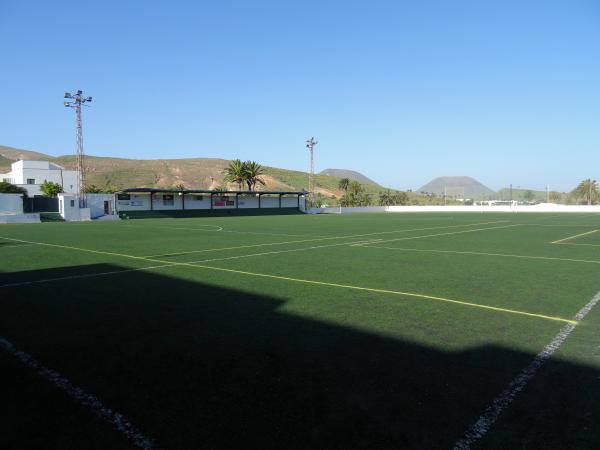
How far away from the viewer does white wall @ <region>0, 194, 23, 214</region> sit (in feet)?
138

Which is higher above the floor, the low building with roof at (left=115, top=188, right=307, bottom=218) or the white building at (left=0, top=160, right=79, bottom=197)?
the white building at (left=0, top=160, right=79, bottom=197)

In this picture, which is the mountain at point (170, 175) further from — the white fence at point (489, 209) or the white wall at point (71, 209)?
the white wall at point (71, 209)

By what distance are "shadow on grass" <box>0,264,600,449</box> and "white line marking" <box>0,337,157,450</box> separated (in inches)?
2.7

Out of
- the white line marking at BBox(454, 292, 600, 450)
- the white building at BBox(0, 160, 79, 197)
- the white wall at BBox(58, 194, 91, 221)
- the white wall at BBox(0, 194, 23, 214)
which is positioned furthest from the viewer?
the white building at BBox(0, 160, 79, 197)

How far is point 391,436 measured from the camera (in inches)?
124

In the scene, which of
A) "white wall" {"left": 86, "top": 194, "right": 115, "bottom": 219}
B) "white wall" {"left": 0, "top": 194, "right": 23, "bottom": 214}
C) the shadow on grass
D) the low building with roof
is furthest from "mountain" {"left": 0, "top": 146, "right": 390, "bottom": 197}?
the shadow on grass

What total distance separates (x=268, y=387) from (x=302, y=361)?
718 mm

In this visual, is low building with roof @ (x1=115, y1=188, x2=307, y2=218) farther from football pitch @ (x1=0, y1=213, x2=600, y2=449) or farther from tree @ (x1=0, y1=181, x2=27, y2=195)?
football pitch @ (x1=0, y1=213, x2=600, y2=449)

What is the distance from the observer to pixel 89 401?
12.3ft

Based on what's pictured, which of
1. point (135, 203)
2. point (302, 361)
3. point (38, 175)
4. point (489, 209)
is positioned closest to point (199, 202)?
point (135, 203)

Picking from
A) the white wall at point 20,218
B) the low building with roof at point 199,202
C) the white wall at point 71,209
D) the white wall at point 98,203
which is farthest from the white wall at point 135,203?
the white wall at point 20,218

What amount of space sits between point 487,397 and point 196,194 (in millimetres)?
52914

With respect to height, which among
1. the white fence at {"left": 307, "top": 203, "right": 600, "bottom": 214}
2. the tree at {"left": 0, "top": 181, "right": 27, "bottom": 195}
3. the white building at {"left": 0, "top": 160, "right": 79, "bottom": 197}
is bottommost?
the white fence at {"left": 307, "top": 203, "right": 600, "bottom": 214}

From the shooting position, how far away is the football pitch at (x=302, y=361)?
3.25 metres
